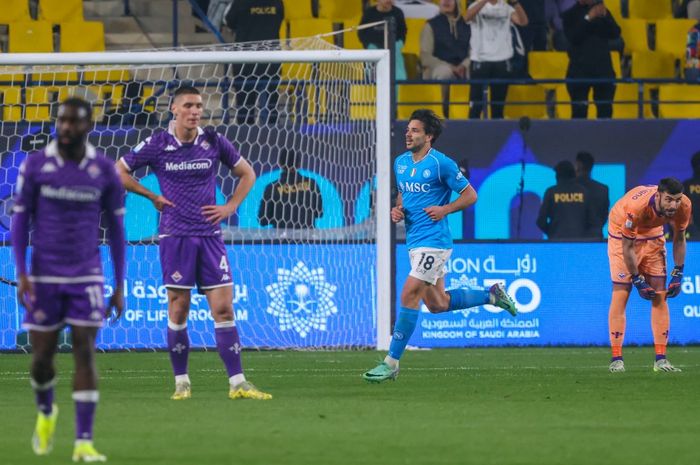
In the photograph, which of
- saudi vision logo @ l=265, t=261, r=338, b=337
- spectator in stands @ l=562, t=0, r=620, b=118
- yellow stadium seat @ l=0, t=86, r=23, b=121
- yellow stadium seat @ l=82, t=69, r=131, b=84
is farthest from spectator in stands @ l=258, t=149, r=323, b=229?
spectator in stands @ l=562, t=0, r=620, b=118

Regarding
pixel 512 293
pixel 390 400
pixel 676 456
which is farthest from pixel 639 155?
pixel 676 456

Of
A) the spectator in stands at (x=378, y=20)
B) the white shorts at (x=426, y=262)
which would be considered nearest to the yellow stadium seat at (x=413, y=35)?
the spectator in stands at (x=378, y=20)

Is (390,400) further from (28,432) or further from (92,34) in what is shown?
(92,34)

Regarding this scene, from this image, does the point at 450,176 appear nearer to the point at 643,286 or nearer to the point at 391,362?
the point at 391,362

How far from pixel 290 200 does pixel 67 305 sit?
10.7 metres

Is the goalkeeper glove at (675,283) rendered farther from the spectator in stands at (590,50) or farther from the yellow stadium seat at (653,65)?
the yellow stadium seat at (653,65)

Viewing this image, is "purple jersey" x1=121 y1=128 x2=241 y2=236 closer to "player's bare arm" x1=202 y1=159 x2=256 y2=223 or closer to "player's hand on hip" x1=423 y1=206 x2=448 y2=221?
"player's bare arm" x1=202 y1=159 x2=256 y2=223

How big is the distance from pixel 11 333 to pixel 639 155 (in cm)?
857

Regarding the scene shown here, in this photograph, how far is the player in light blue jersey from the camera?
1280 cm

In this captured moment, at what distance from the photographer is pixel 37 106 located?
732 inches

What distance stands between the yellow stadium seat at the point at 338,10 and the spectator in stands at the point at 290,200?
5103mm

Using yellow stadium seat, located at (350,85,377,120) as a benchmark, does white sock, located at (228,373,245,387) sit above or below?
below

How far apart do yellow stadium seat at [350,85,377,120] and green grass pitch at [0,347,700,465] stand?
3.97 m

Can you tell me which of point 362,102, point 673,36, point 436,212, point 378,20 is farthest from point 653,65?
point 436,212
